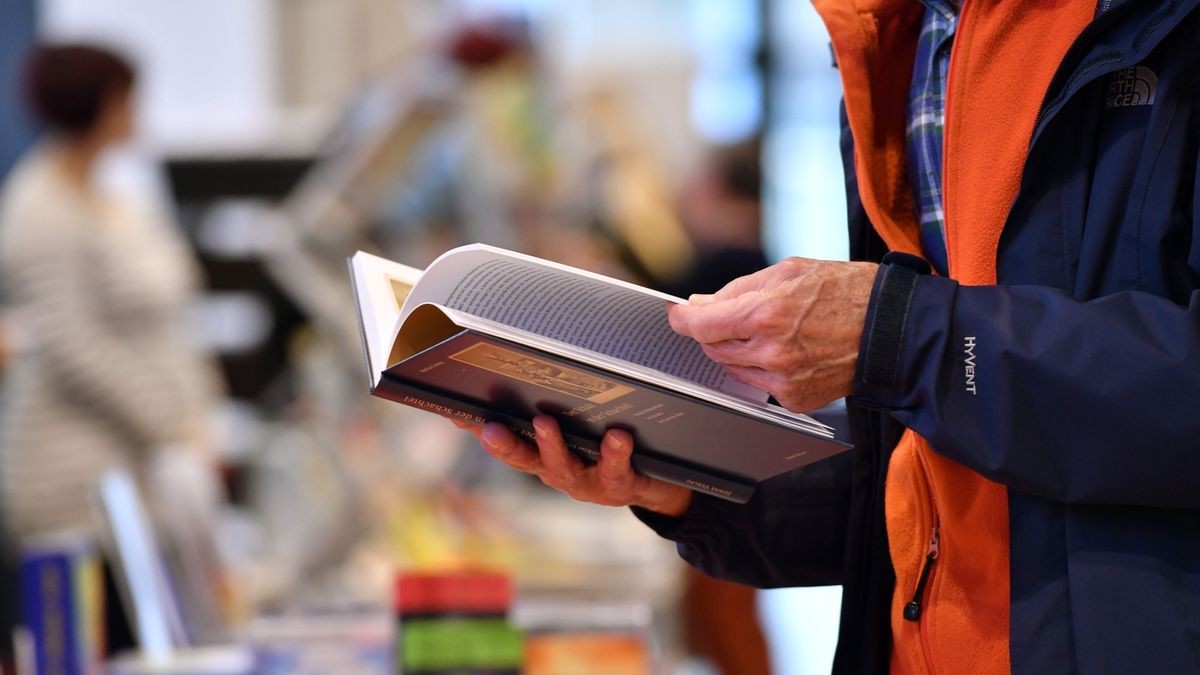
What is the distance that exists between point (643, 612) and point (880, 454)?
0.85 m

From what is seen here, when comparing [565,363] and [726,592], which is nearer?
[565,363]

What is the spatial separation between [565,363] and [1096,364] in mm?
402

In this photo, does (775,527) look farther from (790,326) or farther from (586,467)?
(790,326)

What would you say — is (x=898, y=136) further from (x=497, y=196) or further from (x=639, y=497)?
(x=497, y=196)

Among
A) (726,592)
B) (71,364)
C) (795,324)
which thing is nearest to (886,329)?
(795,324)

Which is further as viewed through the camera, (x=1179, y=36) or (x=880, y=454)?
(x=880, y=454)

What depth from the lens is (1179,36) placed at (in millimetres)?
1135

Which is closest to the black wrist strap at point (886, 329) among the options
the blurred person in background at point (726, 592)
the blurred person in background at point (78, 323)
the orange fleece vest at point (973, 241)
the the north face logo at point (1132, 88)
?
the orange fleece vest at point (973, 241)

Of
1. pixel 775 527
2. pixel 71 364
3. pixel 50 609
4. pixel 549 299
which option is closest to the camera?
pixel 549 299

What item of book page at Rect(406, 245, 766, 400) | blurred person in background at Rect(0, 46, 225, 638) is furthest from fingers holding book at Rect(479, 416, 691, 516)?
blurred person in background at Rect(0, 46, 225, 638)

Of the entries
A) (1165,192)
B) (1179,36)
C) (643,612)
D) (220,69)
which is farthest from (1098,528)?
(220,69)

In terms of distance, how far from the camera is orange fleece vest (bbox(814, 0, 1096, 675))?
1189 mm

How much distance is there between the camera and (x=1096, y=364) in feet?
3.47

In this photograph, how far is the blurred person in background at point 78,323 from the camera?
12.2 feet
